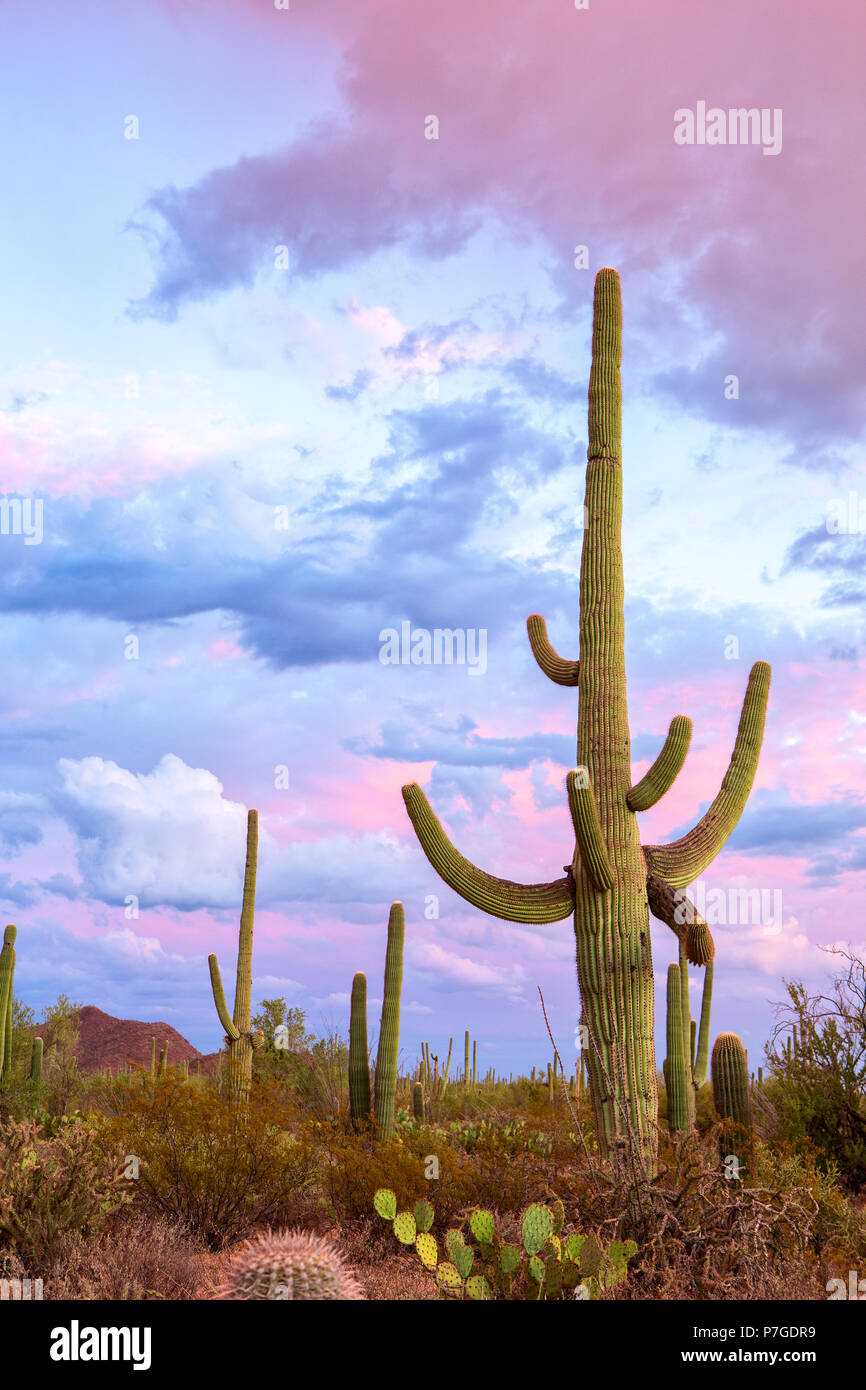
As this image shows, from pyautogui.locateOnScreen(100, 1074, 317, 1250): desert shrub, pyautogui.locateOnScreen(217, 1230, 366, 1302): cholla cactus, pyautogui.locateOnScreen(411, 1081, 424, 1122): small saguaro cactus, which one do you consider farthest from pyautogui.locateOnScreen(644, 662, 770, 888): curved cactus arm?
pyautogui.locateOnScreen(411, 1081, 424, 1122): small saguaro cactus

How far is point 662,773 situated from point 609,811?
2.33ft

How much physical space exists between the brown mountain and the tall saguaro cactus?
1191 inches

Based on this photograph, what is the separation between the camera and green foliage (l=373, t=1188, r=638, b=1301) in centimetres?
663

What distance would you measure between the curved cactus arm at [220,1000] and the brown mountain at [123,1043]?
62.6 feet

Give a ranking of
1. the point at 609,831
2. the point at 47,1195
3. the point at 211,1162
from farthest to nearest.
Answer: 1. the point at 609,831
2. the point at 211,1162
3. the point at 47,1195

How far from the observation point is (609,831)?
38.6 ft

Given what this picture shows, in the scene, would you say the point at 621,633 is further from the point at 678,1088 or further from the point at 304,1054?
the point at 304,1054

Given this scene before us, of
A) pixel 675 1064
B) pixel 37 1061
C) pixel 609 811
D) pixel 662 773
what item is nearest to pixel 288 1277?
pixel 609 811

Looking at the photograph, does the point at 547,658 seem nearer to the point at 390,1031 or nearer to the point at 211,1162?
the point at 390,1031

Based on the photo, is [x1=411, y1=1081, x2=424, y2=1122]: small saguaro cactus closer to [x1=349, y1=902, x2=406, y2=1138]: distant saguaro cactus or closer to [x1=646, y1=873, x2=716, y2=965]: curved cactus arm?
[x1=349, y1=902, x2=406, y2=1138]: distant saguaro cactus

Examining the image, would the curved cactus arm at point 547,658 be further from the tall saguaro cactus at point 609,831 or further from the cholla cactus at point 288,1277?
the cholla cactus at point 288,1277

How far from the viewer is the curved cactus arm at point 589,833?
36.6 feet

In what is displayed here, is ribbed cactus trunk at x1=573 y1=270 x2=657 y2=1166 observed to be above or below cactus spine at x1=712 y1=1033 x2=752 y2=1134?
above
